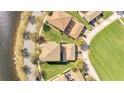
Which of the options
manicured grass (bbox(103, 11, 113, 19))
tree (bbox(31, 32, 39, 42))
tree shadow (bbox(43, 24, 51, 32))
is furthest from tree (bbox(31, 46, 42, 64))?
manicured grass (bbox(103, 11, 113, 19))

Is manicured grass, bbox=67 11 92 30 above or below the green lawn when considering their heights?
above

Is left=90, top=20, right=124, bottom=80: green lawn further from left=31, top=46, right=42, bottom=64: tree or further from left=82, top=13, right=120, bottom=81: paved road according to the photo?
left=31, top=46, right=42, bottom=64: tree

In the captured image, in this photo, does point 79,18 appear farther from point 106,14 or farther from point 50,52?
point 50,52

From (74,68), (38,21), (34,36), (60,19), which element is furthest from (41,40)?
(74,68)

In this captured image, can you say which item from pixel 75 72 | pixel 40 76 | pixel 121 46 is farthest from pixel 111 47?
pixel 40 76

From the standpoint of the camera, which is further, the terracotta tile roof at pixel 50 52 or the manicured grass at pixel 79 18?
the manicured grass at pixel 79 18

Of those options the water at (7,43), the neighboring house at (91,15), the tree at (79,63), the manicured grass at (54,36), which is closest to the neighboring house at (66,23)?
the manicured grass at (54,36)

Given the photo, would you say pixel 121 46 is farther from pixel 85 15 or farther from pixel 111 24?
pixel 85 15

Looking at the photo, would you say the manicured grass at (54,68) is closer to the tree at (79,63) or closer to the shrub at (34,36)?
the tree at (79,63)
